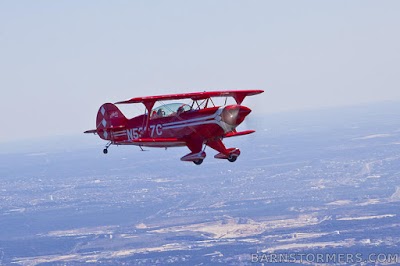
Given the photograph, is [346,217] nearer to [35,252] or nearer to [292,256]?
[292,256]

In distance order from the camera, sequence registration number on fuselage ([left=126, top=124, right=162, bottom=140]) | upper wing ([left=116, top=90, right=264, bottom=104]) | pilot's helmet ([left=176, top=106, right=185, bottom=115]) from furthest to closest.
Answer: registration number on fuselage ([left=126, top=124, right=162, bottom=140]) < pilot's helmet ([left=176, top=106, right=185, bottom=115]) < upper wing ([left=116, top=90, right=264, bottom=104])

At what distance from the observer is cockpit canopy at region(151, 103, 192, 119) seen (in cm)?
3662

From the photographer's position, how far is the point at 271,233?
176250 millimetres

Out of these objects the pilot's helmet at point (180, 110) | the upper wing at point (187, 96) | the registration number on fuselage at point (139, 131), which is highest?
the upper wing at point (187, 96)

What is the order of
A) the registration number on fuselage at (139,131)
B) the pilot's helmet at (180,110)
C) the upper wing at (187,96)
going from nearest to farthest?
the upper wing at (187,96)
the pilot's helmet at (180,110)
the registration number on fuselage at (139,131)

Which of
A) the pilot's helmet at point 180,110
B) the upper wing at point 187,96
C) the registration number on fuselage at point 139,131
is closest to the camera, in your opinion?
the upper wing at point 187,96

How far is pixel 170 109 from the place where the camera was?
121 feet

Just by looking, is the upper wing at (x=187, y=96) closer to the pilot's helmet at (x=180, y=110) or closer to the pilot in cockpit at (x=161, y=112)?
the pilot's helmet at (x=180, y=110)

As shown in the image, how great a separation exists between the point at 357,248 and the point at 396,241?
1032 cm

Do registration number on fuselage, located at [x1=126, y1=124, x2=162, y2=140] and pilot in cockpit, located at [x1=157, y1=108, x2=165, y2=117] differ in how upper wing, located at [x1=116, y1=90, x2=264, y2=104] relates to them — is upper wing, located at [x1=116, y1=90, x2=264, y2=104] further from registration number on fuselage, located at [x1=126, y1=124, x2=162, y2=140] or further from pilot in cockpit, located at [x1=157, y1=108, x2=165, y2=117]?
registration number on fuselage, located at [x1=126, y1=124, x2=162, y2=140]

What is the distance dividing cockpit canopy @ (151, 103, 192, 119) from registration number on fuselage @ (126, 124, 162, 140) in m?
0.59

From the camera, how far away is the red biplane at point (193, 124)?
3519cm

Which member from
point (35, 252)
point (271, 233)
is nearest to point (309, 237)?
point (271, 233)

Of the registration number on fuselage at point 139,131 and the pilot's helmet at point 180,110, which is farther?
the registration number on fuselage at point 139,131
